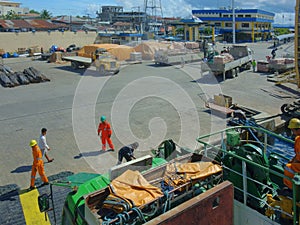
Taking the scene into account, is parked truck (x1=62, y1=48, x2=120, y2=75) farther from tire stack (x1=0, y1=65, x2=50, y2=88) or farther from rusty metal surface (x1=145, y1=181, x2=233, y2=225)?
rusty metal surface (x1=145, y1=181, x2=233, y2=225)

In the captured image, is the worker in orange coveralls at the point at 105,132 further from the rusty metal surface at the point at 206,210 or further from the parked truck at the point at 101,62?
the parked truck at the point at 101,62

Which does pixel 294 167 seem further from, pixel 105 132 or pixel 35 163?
pixel 105 132

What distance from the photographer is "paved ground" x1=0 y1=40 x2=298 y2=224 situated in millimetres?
10242

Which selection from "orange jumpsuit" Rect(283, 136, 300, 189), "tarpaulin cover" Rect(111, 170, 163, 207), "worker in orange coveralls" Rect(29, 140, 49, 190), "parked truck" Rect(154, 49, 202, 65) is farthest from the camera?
"parked truck" Rect(154, 49, 202, 65)

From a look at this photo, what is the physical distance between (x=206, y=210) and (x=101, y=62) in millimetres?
22713

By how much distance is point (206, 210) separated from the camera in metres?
4.04

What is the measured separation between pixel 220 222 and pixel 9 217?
5.04 meters

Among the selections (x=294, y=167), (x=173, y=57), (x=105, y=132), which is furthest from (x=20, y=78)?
(x=294, y=167)

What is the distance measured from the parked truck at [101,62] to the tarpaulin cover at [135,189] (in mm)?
21536

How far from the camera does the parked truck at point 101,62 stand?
82.9ft

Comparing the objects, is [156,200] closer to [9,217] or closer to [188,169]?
[188,169]

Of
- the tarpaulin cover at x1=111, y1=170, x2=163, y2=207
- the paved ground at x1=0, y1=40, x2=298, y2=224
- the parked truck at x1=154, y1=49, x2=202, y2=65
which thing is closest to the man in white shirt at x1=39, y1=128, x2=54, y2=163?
the paved ground at x1=0, y1=40, x2=298, y2=224

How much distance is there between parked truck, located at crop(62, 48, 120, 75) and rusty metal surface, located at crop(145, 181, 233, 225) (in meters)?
21.8

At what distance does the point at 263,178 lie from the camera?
4.93 meters
